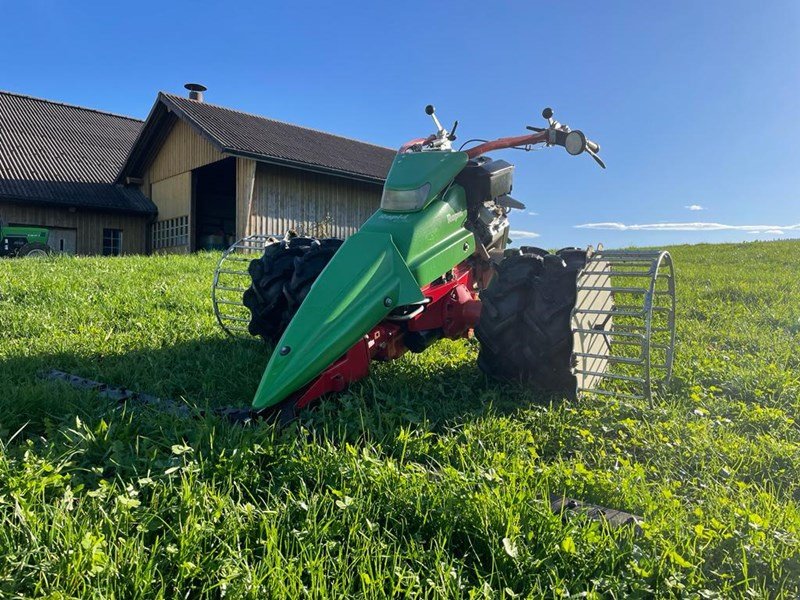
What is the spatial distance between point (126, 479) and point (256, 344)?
2.48 meters

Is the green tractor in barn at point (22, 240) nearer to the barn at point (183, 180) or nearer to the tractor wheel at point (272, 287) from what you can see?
the barn at point (183, 180)

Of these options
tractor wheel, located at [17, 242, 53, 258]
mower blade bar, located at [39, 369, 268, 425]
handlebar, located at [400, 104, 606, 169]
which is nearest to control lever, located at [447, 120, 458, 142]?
handlebar, located at [400, 104, 606, 169]

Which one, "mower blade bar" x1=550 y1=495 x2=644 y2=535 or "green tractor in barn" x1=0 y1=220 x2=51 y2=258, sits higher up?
"green tractor in barn" x1=0 y1=220 x2=51 y2=258

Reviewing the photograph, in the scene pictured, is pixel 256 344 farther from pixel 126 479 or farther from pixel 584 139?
pixel 584 139

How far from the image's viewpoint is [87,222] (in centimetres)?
1953

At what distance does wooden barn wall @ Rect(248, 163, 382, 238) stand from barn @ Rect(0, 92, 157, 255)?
6.12 metres

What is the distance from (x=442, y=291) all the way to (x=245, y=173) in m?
13.7

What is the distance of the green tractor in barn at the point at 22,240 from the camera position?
1639cm

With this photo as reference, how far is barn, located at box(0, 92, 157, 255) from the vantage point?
18156mm

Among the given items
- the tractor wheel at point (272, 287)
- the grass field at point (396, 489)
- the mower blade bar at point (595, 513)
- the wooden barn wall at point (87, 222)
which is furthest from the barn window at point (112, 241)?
the mower blade bar at point (595, 513)

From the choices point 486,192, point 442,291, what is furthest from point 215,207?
point 442,291

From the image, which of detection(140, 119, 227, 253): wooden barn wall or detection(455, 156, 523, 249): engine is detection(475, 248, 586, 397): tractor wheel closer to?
detection(455, 156, 523, 249): engine

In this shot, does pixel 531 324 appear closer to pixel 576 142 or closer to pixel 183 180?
pixel 576 142

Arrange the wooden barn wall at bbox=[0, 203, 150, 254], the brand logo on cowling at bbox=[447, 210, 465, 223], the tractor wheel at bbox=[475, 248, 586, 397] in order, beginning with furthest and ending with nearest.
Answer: the wooden barn wall at bbox=[0, 203, 150, 254]
the brand logo on cowling at bbox=[447, 210, 465, 223]
the tractor wheel at bbox=[475, 248, 586, 397]
